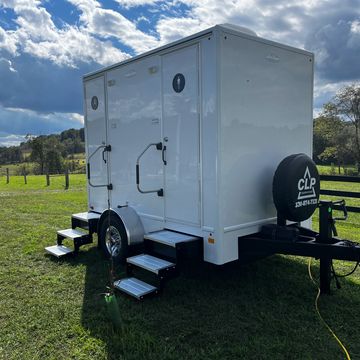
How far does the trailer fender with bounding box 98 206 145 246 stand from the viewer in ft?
16.8

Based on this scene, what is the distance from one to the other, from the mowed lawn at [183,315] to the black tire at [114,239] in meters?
0.23

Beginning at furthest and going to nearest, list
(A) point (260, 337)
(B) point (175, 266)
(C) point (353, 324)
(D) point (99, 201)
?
1. (D) point (99, 201)
2. (B) point (175, 266)
3. (C) point (353, 324)
4. (A) point (260, 337)

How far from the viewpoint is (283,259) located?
5.58 metres

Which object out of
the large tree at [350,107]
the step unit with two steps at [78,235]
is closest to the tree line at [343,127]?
the large tree at [350,107]

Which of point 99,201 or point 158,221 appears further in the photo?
point 99,201

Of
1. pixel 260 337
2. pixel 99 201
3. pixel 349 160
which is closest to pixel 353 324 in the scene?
pixel 260 337

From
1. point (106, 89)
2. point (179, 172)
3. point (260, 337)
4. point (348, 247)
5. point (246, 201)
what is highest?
point (106, 89)

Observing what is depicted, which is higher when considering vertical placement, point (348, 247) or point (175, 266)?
point (348, 247)

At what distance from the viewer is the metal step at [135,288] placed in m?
4.07

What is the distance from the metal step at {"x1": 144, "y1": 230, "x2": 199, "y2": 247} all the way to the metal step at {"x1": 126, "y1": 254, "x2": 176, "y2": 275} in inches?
8.8

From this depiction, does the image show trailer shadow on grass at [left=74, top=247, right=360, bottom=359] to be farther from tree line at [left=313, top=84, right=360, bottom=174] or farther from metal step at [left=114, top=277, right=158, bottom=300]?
tree line at [left=313, top=84, right=360, bottom=174]

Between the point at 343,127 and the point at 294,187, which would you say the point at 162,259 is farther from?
the point at 343,127

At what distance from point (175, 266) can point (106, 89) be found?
3.14 metres

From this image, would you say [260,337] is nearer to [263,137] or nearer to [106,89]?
[263,137]
